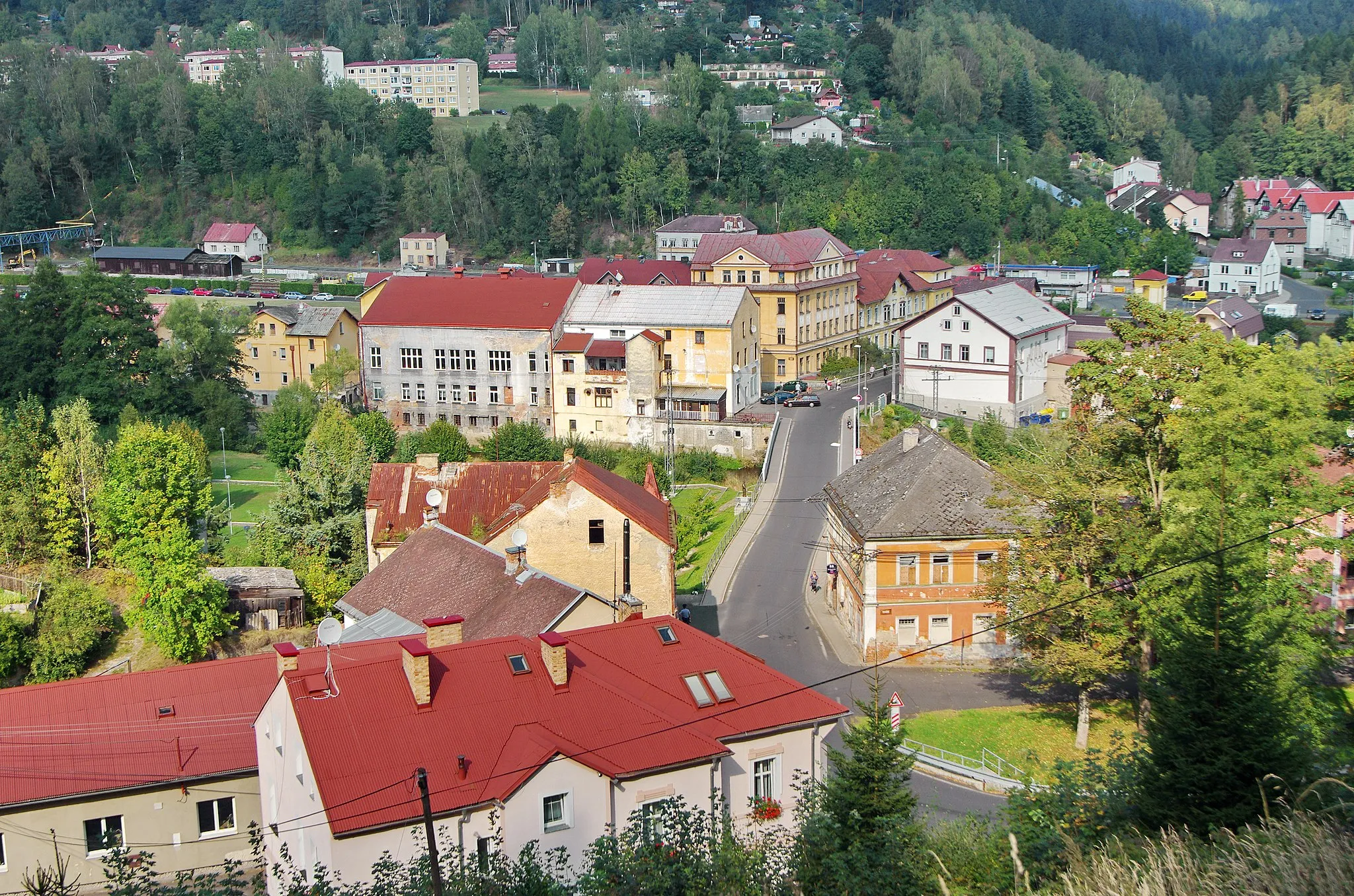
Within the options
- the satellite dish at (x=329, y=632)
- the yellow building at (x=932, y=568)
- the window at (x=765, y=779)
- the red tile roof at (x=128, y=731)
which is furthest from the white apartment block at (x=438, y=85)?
the window at (x=765, y=779)

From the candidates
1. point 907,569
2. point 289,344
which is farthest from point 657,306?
point 907,569

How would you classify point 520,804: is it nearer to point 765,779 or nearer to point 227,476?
point 765,779

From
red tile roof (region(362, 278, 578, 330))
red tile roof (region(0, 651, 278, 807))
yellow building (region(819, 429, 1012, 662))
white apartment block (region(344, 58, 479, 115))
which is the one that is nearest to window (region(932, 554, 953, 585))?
yellow building (region(819, 429, 1012, 662))

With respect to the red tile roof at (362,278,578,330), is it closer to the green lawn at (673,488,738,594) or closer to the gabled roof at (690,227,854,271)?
the gabled roof at (690,227,854,271)

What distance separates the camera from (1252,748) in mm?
13094

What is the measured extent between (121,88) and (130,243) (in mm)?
18576

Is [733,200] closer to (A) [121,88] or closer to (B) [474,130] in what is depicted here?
(B) [474,130]

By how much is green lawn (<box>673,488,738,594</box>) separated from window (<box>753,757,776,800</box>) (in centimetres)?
1515

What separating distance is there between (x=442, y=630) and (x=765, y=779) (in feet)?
16.8

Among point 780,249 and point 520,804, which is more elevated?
point 520,804

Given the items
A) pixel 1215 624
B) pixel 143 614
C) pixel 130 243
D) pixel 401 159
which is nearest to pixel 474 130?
pixel 401 159

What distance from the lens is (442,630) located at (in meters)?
19.1

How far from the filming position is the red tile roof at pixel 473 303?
5206 cm

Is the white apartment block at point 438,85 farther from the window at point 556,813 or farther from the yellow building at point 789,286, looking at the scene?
the window at point 556,813
